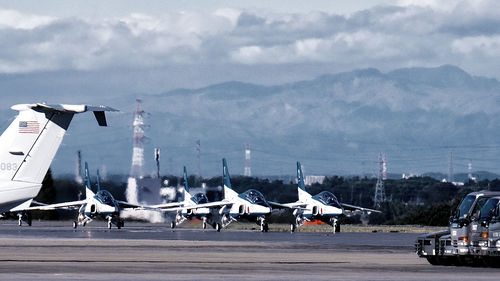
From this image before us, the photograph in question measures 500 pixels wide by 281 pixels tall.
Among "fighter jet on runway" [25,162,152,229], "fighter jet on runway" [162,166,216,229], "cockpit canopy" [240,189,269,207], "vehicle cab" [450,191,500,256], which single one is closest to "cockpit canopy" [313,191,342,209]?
"cockpit canopy" [240,189,269,207]

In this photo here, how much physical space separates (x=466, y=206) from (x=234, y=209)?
6051 centimetres

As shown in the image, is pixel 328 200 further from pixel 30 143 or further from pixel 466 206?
pixel 30 143

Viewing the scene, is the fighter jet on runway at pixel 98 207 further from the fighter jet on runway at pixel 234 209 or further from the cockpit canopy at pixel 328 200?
the cockpit canopy at pixel 328 200

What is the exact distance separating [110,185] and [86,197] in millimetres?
7600

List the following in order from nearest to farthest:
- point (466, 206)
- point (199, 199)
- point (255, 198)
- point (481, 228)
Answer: point (481, 228) → point (466, 206) → point (255, 198) → point (199, 199)

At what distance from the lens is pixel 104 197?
342ft

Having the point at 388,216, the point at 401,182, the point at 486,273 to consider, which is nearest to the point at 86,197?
the point at 388,216

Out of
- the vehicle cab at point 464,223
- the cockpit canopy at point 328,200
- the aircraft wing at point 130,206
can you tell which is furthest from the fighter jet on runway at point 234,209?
the vehicle cab at point 464,223

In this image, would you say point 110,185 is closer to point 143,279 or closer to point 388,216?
point 388,216

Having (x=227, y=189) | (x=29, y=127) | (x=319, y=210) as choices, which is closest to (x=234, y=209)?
(x=227, y=189)

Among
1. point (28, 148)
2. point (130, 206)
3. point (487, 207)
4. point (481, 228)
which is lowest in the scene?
point (481, 228)

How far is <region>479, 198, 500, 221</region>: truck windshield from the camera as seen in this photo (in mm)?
42250

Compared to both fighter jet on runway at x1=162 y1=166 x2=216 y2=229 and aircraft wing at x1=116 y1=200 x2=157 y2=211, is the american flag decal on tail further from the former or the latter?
aircraft wing at x1=116 y1=200 x2=157 y2=211

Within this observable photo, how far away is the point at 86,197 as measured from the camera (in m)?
108
